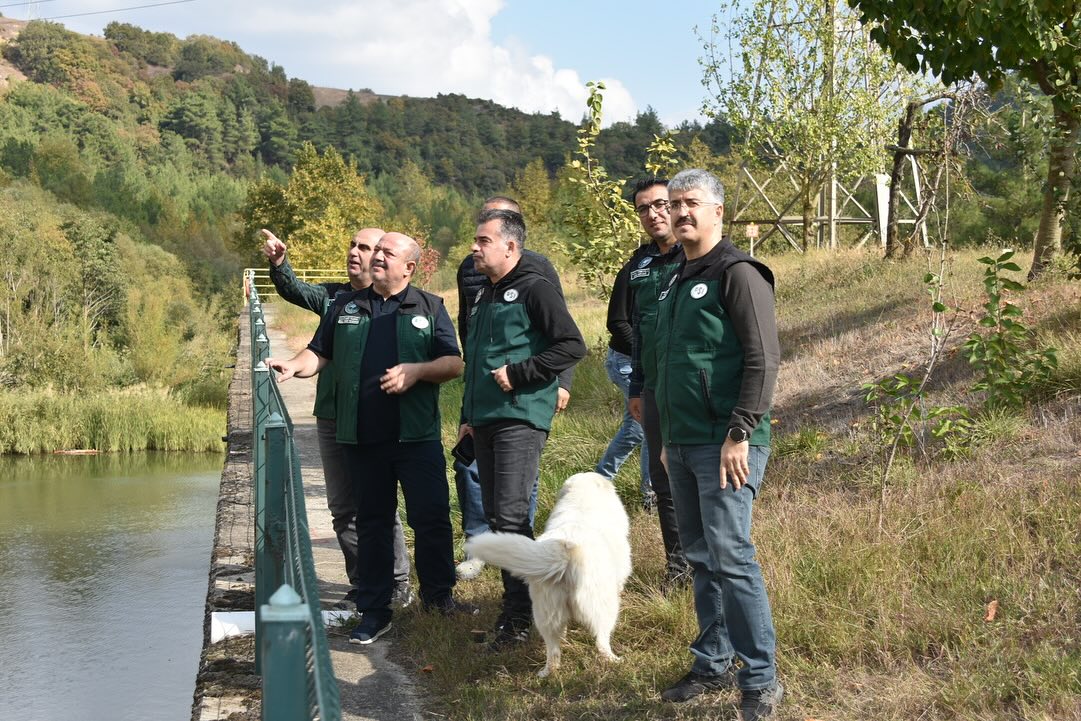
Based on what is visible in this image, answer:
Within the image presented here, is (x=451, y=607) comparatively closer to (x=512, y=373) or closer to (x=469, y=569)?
(x=469, y=569)

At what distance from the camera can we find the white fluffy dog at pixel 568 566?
14.5 ft

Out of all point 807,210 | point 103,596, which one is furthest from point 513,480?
point 807,210

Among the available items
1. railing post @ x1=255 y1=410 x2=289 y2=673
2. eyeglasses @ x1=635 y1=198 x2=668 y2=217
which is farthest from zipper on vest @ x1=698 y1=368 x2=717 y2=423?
eyeglasses @ x1=635 y1=198 x2=668 y2=217

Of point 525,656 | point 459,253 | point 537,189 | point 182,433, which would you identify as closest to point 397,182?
point 537,189

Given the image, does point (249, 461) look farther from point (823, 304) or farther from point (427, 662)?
point (823, 304)

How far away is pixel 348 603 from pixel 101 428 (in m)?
34.8

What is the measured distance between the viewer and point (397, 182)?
448 ft

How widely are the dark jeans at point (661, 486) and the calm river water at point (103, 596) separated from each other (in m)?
8.06

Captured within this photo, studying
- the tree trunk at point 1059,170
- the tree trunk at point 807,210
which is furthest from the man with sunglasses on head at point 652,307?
the tree trunk at point 807,210

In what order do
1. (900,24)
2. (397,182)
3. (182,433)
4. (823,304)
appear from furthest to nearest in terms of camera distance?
1. (397,182)
2. (182,433)
3. (823,304)
4. (900,24)

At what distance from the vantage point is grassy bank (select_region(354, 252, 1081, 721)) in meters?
4.09

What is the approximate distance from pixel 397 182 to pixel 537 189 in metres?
60.4

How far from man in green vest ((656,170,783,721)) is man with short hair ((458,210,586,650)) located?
3.63 ft

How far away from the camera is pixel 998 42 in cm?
731
